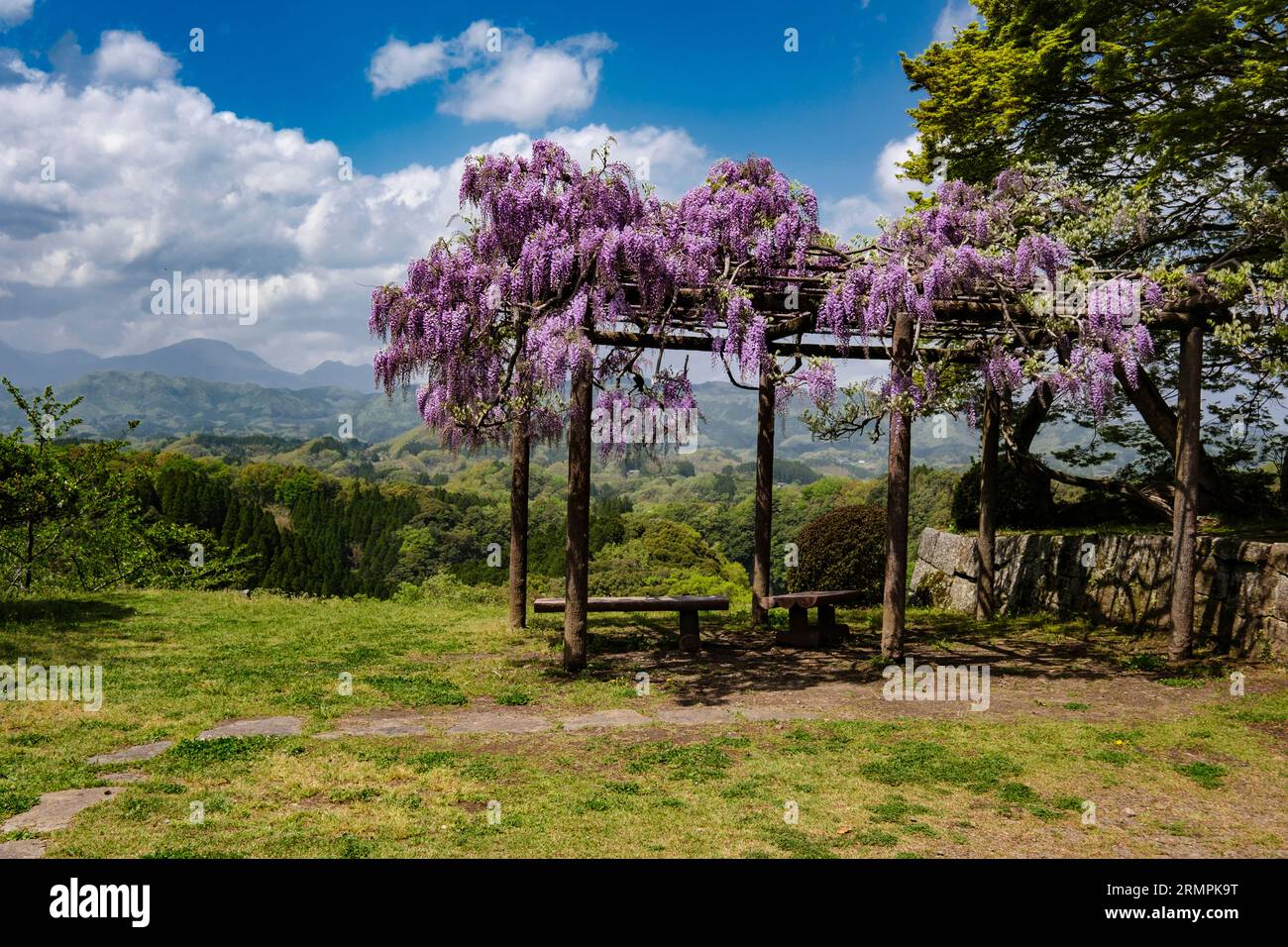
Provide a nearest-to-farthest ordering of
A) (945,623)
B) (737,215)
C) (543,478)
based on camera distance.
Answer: (737,215) → (945,623) → (543,478)

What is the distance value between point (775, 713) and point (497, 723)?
2.45 m

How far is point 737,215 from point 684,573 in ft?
149

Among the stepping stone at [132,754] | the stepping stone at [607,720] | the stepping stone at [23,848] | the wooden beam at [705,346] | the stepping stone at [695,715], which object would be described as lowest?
the stepping stone at [695,715]

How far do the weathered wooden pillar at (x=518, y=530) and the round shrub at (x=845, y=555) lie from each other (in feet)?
24.0

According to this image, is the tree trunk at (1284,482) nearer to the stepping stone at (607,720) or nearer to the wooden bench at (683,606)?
the wooden bench at (683,606)

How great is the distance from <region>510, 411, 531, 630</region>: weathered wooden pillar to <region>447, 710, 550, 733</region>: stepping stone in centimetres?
431

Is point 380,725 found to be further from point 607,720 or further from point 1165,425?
point 1165,425

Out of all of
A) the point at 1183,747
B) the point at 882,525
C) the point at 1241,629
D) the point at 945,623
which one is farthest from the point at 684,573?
the point at 1183,747

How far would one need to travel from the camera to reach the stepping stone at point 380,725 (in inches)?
281

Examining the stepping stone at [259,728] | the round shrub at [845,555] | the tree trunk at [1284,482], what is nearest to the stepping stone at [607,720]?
the stepping stone at [259,728]

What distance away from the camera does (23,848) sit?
4609 millimetres

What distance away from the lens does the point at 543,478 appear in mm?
124250

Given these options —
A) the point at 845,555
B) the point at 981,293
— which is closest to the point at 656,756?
the point at 981,293
